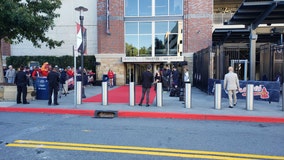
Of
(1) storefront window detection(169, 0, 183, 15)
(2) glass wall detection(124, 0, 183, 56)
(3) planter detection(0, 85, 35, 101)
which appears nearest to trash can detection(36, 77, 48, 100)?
(3) planter detection(0, 85, 35, 101)

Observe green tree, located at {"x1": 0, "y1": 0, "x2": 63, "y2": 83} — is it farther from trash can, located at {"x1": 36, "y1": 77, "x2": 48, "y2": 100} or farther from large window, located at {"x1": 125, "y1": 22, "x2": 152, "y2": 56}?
large window, located at {"x1": 125, "y1": 22, "x2": 152, "y2": 56}

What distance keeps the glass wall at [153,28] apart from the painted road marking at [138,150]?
775 inches

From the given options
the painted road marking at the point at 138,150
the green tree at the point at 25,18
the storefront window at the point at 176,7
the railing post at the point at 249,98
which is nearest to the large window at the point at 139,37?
the storefront window at the point at 176,7

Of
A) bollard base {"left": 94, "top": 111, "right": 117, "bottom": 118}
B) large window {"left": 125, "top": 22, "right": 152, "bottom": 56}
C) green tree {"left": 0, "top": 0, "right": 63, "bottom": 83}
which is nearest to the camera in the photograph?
bollard base {"left": 94, "top": 111, "right": 117, "bottom": 118}

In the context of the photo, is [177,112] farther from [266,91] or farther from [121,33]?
[121,33]

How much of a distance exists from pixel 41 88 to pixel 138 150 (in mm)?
9382

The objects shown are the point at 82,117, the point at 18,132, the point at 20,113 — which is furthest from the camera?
the point at 20,113

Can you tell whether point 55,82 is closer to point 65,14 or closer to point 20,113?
point 20,113

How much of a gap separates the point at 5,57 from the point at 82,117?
22819mm

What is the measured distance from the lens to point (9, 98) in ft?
42.0

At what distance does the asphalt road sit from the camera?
17.0 ft

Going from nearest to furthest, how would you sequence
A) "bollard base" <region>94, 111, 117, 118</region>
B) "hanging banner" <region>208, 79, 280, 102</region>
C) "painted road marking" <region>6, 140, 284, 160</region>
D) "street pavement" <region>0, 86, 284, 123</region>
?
"painted road marking" <region>6, 140, 284, 160</region>
"street pavement" <region>0, 86, 284, 123</region>
"bollard base" <region>94, 111, 117, 118</region>
"hanging banner" <region>208, 79, 280, 102</region>

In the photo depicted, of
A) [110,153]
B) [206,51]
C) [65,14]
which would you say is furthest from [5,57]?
[110,153]

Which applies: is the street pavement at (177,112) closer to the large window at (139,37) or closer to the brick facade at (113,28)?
the brick facade at (113,28)
